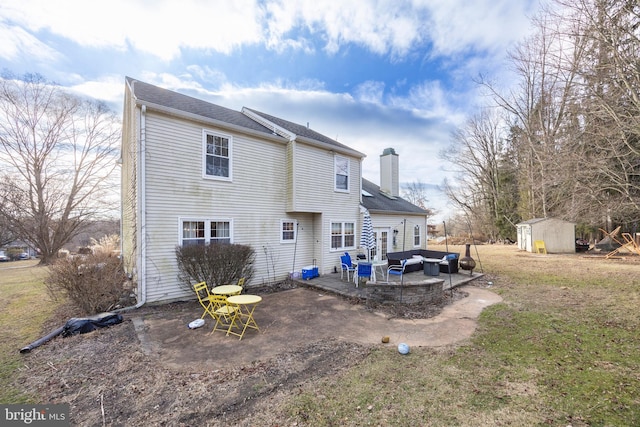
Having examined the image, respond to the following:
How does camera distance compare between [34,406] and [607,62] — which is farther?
[607,62]

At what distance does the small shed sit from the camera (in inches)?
717

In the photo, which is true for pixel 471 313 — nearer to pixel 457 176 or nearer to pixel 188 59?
pixel 188 59

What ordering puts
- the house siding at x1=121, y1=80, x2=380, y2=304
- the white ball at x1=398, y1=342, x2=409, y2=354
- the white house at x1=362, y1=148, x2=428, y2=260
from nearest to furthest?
the white ball at x1=398, y1=342, x2=409, y2=354 < the house siding at x1=121, y1=80, x2=380, y2=304 < the white house at x1=362, y1=148, x2=428, y2=260

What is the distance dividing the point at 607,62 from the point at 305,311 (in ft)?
52.5

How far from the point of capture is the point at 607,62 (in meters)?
11.1

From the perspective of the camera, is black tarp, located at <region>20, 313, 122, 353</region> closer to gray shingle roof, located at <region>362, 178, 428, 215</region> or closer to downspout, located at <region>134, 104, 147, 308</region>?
downspout, located at <region>134, 104, 147, 308</region>

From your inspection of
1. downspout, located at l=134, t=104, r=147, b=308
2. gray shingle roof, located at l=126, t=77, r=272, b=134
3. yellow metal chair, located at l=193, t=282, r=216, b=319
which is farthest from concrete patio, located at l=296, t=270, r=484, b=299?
gray shingle roof, located at l=126, t=77, r=272, b=134

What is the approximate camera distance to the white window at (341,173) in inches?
448

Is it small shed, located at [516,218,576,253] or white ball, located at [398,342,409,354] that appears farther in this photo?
small shed, located at [516,218,576,253]

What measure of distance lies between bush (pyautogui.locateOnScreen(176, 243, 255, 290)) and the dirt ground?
2.24 metres

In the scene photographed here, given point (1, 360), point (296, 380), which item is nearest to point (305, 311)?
point (296, 380)

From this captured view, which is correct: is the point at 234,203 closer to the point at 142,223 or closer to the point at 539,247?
the point at 142,223

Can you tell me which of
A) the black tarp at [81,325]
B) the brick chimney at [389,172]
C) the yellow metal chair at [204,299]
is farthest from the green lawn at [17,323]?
the brick chimney at [389,172]

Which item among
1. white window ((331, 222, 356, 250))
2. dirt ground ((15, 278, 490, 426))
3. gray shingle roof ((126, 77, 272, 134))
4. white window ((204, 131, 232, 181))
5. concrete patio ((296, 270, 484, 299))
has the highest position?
gray shingle roof ((126, 77, 272, 134))
